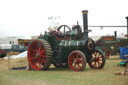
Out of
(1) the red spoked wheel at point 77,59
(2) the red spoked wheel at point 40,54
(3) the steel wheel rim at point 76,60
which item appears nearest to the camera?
(1) the red spoked wheel at point 77,59

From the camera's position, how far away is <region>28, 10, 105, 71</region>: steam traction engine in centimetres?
962

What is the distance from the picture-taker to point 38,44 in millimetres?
10867

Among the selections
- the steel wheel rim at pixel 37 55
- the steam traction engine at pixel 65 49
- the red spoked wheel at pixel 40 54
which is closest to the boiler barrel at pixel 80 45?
the steam traction engine at pixel 65 49

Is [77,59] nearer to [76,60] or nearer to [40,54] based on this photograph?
[76,60]

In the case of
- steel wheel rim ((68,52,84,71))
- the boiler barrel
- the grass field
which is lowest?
the grass field

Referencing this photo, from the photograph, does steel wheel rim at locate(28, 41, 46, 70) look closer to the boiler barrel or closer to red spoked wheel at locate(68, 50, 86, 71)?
the boiler barrel

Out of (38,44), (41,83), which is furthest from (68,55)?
(41,83)

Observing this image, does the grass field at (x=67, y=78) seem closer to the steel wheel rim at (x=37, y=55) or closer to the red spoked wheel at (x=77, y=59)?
the red spoked wheel at (x=77, y=59)

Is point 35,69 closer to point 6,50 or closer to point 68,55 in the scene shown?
point 68,55

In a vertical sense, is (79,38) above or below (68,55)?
above

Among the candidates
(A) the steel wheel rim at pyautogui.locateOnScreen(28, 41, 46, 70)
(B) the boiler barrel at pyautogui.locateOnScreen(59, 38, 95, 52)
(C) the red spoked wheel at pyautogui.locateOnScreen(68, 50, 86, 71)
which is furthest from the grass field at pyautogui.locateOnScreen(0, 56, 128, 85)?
(A) the steel wheel rim at pyautogui.locateOnScreen(28, 41, 46, 70)

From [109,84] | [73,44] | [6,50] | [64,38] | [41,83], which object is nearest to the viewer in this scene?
[109,84]

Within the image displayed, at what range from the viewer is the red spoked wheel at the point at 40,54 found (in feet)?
32.3

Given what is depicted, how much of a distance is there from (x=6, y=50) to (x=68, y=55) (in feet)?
47.0
